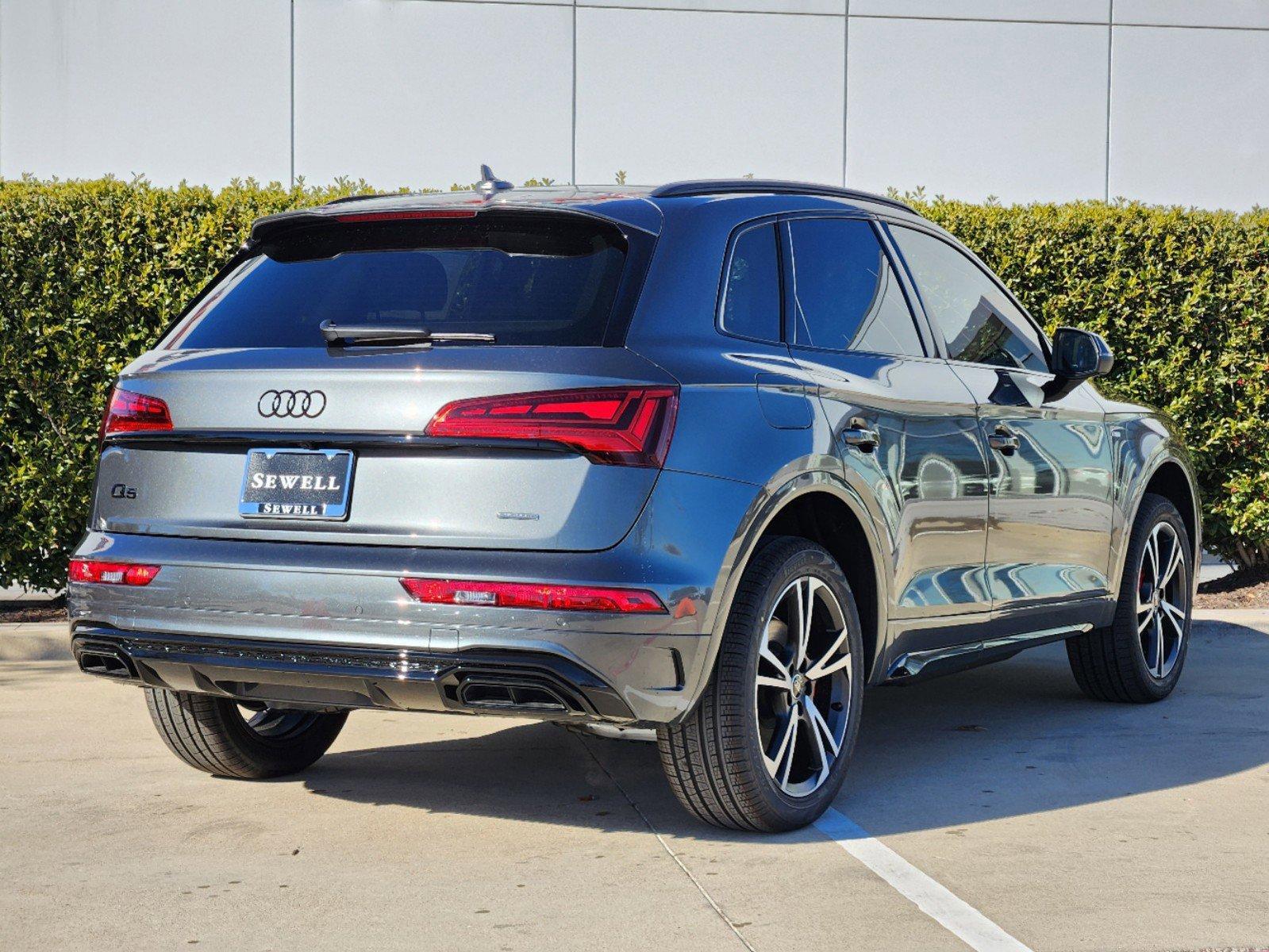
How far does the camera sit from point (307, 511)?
4.24m

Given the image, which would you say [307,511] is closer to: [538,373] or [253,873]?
[538,373]

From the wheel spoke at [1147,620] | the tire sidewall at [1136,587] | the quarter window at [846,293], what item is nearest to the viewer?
the quarter window at [846,293]

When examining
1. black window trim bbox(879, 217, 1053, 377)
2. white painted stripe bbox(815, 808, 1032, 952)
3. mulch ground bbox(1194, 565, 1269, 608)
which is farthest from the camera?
mulch ground bbox(1194, 565, 1269, 608)

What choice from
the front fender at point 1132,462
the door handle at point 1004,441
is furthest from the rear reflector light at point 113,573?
the front fender at point 1132,462

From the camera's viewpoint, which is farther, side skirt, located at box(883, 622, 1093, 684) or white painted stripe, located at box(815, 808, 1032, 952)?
side skirt, located at box(883, 622, 1093, 684)

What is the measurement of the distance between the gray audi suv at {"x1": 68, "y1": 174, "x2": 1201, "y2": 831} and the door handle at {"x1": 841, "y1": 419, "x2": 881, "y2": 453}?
0.06ft

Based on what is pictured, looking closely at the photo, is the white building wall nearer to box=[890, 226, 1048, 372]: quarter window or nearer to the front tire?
box=[890, 226, 1048, 372]: quarter window

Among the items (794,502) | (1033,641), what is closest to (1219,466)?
(1033,641)

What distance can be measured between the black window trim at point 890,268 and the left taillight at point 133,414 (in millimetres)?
1749

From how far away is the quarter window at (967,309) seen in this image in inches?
228

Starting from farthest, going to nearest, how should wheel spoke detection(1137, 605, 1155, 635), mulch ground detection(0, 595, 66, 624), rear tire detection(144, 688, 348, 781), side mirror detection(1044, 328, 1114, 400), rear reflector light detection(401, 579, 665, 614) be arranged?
mulch ground detection(0, 595, 66, 624) < wheel spoke detection(1137, 605, 1155, 635) < side mirror detection(1044, 328, 1114, 400) < rear tire detection(144, 688, 348, 781) < rear reflector light detection(401, 579, 665, 614)

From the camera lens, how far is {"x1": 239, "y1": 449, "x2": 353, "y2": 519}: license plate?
4215 mm

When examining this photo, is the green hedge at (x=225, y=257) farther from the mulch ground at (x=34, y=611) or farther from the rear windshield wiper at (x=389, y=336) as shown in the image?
the rear windshield wiper at (x=389, y=336)

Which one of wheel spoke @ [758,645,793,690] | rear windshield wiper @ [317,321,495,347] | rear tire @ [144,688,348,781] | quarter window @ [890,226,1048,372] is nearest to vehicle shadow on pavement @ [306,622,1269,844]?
rear tire @ [144,688,348,781]
